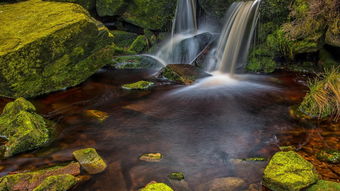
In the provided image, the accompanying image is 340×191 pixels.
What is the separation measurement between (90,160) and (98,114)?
92.4 inches

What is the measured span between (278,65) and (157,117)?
5427mm

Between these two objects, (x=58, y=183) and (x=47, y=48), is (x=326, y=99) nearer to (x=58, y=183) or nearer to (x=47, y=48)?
(x=58, y=183)

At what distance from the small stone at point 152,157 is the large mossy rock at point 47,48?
15.4 feet

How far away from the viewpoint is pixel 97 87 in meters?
9.34

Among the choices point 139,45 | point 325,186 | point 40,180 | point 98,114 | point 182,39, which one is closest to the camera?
point 325,186

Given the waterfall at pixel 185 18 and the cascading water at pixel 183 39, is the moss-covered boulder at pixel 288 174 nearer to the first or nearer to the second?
the cascading water at pixel 183 39

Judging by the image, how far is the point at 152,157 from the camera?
5.13 metres

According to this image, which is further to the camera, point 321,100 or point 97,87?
point 97,87

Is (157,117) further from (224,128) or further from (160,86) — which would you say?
(160,86)

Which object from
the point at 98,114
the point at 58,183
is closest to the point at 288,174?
the point at 58,183

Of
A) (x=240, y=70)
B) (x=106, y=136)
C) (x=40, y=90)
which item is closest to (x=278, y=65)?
(x=240, y=70)

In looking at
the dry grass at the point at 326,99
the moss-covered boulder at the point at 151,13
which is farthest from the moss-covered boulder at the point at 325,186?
the moss-covered boulder at the point at 151,13

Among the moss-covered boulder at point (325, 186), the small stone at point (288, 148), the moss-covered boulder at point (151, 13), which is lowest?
the small stone at point (288, 148)

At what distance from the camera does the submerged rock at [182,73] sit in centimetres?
966
